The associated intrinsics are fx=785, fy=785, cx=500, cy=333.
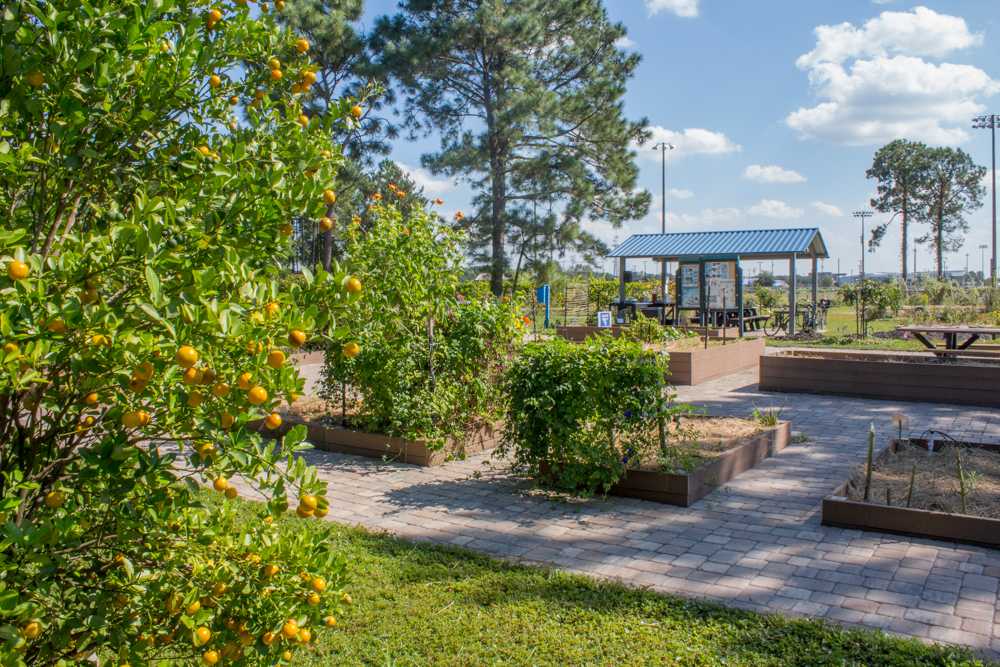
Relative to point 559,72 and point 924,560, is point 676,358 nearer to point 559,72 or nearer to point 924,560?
point 924,560

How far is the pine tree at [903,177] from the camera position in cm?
6278

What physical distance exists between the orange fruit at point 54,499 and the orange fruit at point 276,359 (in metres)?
0.69

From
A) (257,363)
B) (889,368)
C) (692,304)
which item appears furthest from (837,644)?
(692,304)

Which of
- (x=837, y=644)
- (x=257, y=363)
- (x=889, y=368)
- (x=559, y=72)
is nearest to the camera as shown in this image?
(x=257, y=363)

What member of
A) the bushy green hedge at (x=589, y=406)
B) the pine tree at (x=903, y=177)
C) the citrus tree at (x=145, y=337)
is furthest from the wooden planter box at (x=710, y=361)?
the pine tree at (x=903, y=177)

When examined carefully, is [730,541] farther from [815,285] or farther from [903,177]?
[903,177]

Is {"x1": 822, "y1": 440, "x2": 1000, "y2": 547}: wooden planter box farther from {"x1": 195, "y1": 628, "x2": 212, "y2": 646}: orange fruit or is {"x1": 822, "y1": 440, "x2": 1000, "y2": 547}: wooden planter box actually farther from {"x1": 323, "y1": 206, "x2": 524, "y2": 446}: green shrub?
{"x1": 195, "y1": 628, "x2": 212, "y2": 646}: orange fruit

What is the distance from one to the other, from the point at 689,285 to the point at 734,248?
3468 millimetres

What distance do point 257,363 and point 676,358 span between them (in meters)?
11.9

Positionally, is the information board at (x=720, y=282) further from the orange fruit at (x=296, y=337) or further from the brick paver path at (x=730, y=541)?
the orange fruit at (x=296, y=337)

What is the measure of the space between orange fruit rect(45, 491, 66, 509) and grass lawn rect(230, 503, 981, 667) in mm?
1693

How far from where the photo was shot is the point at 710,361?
532 inches

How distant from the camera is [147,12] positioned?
1880 mm

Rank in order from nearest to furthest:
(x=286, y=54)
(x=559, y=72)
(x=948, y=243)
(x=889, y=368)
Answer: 1. (x=286, y=54)
2. (x=889, y=368)
3. (x=559, y=72)
4. (x=948, y=243)
